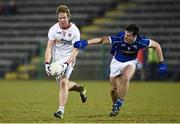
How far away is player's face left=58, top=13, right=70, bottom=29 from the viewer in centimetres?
1236

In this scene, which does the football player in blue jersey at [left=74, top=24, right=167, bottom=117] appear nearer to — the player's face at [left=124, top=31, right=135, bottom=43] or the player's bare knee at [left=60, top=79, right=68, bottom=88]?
the player's face at [left=124, top=31, right=135, bottom=43]

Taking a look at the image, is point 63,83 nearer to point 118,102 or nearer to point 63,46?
point 63,46

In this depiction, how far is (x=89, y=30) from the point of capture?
36219mm

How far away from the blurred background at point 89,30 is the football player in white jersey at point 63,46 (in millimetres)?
18457

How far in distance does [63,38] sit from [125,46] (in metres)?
1.35

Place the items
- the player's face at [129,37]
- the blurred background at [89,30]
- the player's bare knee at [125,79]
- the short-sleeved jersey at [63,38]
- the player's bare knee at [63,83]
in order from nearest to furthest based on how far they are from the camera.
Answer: the player's bare knee at [63,83]
the short-sleeved jersey at [63,38]
the player's face at [129,37]
the player's bare knee at [125,79]
the blurred background at [89,30]

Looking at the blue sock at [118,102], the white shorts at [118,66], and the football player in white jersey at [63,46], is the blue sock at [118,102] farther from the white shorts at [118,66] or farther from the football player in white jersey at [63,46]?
the football player in white jersey at [63,46]

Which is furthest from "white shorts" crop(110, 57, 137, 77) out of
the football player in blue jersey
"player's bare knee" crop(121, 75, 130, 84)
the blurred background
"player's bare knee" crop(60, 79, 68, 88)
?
the blurred background

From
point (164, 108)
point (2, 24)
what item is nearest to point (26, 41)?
point (2, 24)

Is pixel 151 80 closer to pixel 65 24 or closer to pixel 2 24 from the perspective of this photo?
pixel 2 24

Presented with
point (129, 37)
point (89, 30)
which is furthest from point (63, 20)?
point (89, 30)

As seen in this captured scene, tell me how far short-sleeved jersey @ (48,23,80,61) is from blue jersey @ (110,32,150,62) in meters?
0.83

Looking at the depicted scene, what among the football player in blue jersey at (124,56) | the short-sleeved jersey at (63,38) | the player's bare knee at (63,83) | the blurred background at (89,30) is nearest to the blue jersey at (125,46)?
the football player in blue jersey at (124,56)

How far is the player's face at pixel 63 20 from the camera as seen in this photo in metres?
12.4
